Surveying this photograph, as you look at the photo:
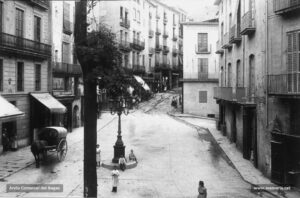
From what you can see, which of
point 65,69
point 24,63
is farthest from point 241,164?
point 65,69

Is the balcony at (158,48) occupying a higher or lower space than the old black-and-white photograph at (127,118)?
higher

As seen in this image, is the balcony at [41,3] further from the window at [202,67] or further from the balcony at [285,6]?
the window at [202,67]

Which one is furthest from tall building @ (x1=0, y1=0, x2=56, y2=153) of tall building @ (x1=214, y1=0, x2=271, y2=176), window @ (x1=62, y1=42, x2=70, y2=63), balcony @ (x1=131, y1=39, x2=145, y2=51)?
balcony @ (x1=131, y1=39, x2=145, y2=51)


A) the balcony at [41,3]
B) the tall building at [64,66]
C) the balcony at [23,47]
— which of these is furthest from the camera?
the tall building at [64,66]

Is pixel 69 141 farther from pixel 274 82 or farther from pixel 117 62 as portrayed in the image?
pixel 117 62

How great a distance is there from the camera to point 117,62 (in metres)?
8.43

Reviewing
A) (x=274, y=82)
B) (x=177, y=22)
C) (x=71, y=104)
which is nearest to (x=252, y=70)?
(x=274, y=82)

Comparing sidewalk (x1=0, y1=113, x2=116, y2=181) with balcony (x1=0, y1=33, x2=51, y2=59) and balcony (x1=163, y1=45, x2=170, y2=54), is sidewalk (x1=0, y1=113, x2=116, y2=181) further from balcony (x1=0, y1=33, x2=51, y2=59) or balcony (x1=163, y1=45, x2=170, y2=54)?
balcony (x1=163, y1=45, x2=170, y2=54)

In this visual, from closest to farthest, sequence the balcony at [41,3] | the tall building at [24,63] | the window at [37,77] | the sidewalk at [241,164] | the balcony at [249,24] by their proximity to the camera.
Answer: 1. the sidewalk at [241,164]
2. the balcony at [249,24]
3. the tall building at [24,63]
4. the balcony at [41,3]
5. the window at [37,77]

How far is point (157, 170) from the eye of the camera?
62.0 ft

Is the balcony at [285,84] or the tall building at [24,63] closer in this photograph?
the balcony at [285,84]

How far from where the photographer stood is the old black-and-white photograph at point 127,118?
891 cm

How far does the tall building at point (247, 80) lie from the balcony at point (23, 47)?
44.6 ft

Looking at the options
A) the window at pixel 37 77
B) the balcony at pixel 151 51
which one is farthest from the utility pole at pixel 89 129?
the balcony at pixel 151 51
